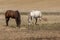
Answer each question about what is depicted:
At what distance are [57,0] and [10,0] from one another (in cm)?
966

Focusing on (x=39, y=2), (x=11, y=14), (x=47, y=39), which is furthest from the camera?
(x=39, y=2)

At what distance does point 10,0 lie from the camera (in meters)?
50.2

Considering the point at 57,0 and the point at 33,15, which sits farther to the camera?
the point at 57,0

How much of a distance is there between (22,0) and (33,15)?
31.6 m

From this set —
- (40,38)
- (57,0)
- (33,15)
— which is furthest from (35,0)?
(40,38)

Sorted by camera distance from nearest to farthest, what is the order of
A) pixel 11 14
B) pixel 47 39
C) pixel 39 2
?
pixel 47 39, pixel 11 14, pixel 39 2

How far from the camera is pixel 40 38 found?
13.1 m

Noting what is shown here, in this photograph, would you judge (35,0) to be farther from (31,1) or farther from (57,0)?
(57,0)

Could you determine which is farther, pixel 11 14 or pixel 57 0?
pixel 57 0

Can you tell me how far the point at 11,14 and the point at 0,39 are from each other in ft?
18.5

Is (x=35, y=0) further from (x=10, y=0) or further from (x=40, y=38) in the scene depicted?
(x=40, y=38)

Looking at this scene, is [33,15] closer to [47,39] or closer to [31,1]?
[47,39]

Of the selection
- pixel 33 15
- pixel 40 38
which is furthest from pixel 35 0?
pixel 40 38

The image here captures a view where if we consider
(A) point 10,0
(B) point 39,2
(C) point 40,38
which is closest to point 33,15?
(C) point 40,38
